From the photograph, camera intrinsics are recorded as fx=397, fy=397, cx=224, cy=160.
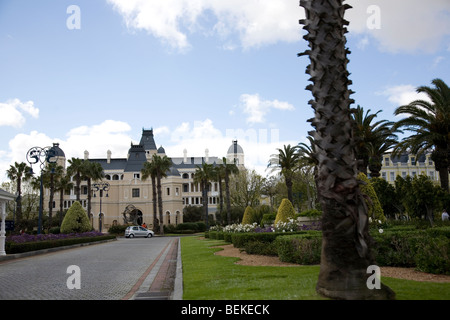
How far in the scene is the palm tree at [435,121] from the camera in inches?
912

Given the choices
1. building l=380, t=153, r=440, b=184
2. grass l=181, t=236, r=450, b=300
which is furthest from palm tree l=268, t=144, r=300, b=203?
building l=380, t=153, r=440, b=184

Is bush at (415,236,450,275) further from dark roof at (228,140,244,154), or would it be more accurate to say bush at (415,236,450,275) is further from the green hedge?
dark roof at (228,140,244,154)

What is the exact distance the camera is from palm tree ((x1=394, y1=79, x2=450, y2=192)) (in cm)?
2317

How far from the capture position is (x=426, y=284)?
299 inches

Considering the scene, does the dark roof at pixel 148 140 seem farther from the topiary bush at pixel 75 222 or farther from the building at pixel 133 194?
the topiary bush at pixel 75 222

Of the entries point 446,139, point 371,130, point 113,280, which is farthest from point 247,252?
point 371,130

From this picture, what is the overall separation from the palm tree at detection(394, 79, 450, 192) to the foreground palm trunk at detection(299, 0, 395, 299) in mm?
19178

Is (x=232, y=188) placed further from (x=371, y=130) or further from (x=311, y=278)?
(x=311, y=278)

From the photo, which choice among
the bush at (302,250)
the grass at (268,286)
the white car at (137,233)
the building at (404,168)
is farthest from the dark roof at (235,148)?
the grass at (268,286)

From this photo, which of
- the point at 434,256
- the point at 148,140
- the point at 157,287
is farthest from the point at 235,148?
the point at 434,256

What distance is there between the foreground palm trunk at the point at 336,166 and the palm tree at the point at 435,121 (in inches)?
755

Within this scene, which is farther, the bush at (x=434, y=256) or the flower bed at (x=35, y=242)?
the flower bed at (x=35, y=242)
